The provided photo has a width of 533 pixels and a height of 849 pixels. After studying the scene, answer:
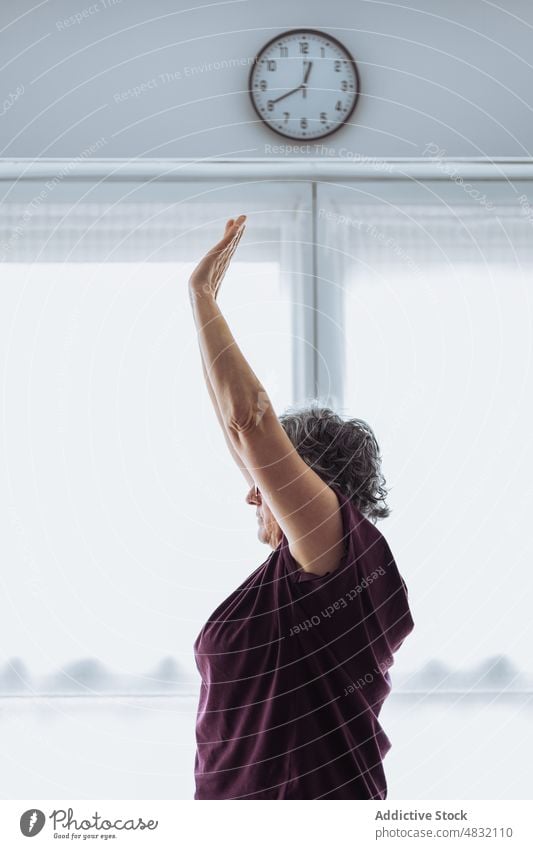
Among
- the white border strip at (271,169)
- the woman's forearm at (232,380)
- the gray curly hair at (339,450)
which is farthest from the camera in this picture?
the white border strip at (271,169)

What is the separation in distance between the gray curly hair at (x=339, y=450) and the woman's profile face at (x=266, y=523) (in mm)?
64

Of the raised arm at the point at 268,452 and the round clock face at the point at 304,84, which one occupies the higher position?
the round clock face at the point at 304,84

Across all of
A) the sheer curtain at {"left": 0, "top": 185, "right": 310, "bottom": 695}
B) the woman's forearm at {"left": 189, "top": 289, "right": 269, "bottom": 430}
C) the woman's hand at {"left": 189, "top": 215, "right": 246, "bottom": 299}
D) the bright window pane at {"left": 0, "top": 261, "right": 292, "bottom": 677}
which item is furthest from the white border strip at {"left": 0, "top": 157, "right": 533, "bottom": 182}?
the woman's forearm at {"left": 189, "top": 289, "right": 269, "bottom": 430}

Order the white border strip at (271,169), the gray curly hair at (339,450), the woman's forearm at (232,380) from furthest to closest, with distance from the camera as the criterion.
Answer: the white border strip at (271,169)
the gray curly hair at (339,450)
the woman's forearm at (232,380)

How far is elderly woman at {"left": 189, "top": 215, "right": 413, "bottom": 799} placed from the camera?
1.94ft

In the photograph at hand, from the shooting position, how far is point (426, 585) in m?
1.17

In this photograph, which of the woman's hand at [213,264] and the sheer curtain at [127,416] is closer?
the woman's hand at [213,264]

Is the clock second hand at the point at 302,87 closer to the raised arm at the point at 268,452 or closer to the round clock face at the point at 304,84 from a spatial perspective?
the round clock face at the point at 304,84

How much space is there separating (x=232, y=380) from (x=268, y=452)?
0.18ft

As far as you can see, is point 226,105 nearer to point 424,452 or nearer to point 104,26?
point 104,26

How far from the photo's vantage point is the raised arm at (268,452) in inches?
21.2

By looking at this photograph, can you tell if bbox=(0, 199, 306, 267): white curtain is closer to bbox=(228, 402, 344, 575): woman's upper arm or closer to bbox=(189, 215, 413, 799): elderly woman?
bbox=(189, 215, 413, 799): elderly woman

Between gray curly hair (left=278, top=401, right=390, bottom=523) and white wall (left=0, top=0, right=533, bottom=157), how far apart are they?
65 centimetres

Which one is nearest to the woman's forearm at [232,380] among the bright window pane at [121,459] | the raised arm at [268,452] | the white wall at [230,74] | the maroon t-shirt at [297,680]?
the raised arm at [268,452]
